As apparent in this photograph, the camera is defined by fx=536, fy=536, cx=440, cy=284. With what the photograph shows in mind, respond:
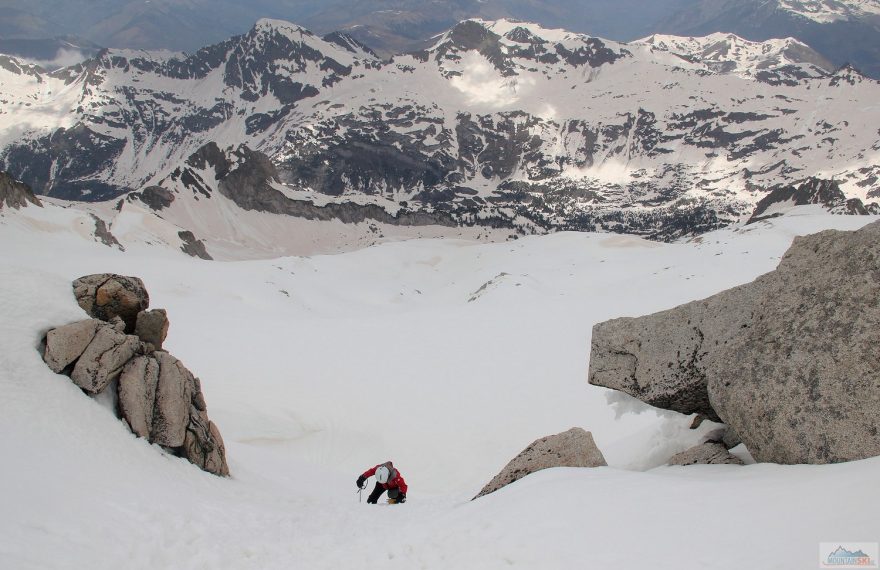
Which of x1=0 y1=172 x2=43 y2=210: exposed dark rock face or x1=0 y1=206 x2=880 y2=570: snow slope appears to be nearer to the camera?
x1=0 y1=206 x2=880 y2=570: snow slope

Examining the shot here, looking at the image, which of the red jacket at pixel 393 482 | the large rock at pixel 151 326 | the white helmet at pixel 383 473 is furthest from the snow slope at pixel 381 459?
the large rock at pixel 151 326

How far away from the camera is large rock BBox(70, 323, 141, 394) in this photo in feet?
38.4

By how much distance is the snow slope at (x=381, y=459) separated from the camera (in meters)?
7.18

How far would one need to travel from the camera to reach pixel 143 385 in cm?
1266

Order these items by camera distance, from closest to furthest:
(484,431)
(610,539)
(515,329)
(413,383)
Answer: (610,539) < (484,431) < (413,383) < (515,329)

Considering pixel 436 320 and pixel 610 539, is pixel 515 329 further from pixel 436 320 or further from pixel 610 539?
pixel 610 539

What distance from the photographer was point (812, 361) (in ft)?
30.9

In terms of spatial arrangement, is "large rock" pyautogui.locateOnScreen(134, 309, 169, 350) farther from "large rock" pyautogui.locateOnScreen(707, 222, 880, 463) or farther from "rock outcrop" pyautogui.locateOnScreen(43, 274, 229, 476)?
"large rock" pyautogui.locateOnScreen(707, 222, 880, 463)

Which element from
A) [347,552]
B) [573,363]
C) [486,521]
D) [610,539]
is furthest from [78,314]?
[573,363]

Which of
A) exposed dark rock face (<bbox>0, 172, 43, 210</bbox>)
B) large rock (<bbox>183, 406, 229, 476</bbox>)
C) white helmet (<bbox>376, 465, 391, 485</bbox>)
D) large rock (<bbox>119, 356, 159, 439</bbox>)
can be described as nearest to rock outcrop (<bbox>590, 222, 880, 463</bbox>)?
white helmet (<bbox>376, 465, 391, 485</bbox>)

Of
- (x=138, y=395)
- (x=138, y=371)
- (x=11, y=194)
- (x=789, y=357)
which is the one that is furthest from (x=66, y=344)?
(x=11, y=194)

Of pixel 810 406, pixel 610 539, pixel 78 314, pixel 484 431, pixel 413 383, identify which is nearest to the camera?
pixel 610 539

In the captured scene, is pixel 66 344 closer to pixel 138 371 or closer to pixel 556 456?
pixel 138 371

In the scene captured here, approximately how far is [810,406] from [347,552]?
8221 millimetres
